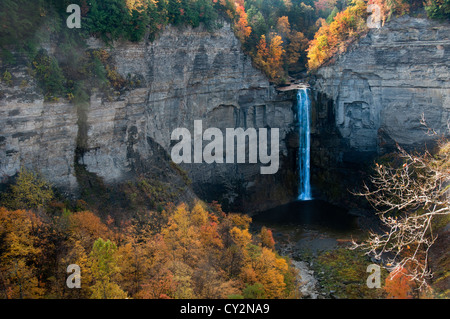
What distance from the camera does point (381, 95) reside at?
49469mm

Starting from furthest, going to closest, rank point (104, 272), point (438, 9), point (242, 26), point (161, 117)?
point (242, 26), point (438, 9), point (161, 117), point (104, 272)

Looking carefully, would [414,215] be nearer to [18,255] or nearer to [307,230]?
[307,230]

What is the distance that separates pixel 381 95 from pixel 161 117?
25565 millimetres

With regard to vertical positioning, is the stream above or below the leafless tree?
below

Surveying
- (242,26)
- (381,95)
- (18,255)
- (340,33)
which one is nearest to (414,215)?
(381,95)

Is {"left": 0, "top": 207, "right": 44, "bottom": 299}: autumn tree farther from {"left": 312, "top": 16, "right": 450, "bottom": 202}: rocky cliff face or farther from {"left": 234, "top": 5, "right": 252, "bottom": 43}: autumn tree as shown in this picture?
{"left": 312, "top": 16, "right": 450, "bottom": 202}: rocky cliff face

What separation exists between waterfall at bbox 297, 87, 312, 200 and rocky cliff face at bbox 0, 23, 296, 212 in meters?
1.10

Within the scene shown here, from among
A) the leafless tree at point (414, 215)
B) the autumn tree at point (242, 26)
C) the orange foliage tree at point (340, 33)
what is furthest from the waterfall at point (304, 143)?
the autumn tree at point (242, 26)

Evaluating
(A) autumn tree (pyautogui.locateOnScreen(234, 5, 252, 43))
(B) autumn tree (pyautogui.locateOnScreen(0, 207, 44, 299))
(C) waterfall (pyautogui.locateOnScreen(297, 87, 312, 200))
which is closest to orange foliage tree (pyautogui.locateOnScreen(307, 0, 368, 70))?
(C) waterfall (pyautogui.locateOnScreen(297, 87, 312, 200))

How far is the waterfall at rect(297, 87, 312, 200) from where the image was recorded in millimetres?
53031

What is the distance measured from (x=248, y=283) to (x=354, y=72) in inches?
1257

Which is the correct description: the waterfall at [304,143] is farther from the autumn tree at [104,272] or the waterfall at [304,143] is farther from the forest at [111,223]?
the autumn tree at [104,272]
